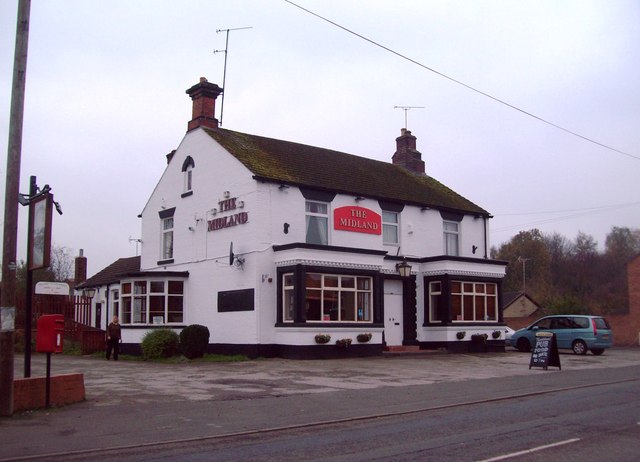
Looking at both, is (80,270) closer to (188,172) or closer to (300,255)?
(188,172)

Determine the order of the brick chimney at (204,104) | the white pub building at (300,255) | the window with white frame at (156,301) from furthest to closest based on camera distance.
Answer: the brick chimney at (204,104) < the window with white frame at (156,301) < the white pub building at (300,255)

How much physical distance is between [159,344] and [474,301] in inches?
535

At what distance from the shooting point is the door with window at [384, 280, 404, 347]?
29281 mm

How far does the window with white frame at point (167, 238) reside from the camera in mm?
31234

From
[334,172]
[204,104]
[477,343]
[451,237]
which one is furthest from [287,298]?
[451,237]

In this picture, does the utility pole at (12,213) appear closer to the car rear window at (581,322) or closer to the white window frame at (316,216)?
the white window frame at (316,216)

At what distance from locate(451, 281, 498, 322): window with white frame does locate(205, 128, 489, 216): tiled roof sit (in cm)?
390

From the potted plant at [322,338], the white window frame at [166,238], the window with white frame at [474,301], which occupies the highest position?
the white window frame at [166,238]

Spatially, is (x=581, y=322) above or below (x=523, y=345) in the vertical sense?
above

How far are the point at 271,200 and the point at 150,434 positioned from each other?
16.3m

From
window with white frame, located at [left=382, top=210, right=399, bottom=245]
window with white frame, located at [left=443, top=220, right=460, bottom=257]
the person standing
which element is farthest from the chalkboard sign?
the person standing

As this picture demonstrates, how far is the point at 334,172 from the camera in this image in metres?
29.7

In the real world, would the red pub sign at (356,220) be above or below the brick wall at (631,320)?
above

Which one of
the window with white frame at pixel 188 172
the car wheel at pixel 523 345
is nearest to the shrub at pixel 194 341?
the window with white frame at pixel 188 172
